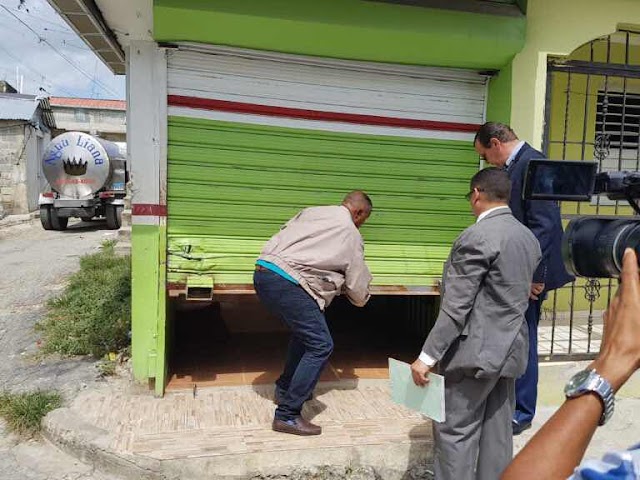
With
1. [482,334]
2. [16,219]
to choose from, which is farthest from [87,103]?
[482,334]

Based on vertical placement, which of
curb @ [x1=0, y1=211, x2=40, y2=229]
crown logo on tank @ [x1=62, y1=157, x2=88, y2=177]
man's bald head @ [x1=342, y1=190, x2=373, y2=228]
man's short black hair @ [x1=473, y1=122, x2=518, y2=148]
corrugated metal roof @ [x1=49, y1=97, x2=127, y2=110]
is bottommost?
curb @ [x1=0, y1=211, x2=40, y2=229]

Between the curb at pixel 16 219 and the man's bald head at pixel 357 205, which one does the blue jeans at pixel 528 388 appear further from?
the curb at pixel 16 219

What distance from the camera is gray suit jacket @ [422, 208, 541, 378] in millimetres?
2633

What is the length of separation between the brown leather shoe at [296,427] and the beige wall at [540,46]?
103 inches

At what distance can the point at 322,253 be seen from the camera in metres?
3.52

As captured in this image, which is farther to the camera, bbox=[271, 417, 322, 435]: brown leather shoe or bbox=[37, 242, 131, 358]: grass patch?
bbox=[37, 242, 131, 358]: grass patch

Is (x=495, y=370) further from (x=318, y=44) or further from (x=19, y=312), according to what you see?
(x=19, y=312)

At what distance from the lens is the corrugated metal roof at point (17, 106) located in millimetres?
19109

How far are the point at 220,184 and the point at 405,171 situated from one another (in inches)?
58.5

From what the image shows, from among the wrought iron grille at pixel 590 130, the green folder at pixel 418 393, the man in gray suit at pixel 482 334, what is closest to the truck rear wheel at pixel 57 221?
the wrought iron grille at pixel 590 130

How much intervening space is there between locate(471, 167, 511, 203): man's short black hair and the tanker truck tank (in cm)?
1449

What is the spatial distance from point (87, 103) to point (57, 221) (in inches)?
587

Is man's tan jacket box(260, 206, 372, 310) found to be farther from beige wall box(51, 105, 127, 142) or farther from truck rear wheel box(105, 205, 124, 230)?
beige wall box(51, 105, 127, 142)

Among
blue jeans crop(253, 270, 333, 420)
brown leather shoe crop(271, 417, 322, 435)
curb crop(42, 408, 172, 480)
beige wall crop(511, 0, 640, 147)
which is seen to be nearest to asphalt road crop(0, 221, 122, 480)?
curb crop(42, 408, 172, 480)
